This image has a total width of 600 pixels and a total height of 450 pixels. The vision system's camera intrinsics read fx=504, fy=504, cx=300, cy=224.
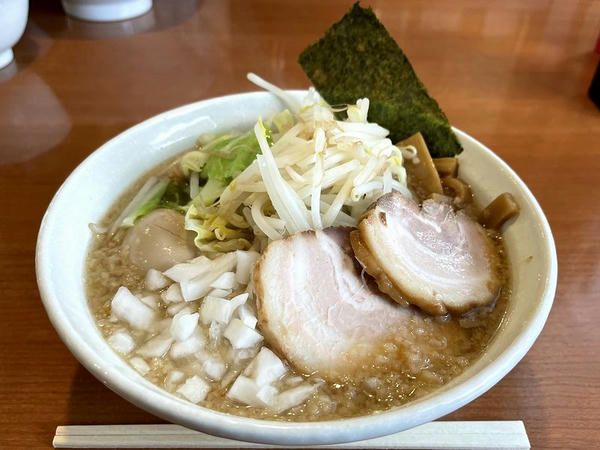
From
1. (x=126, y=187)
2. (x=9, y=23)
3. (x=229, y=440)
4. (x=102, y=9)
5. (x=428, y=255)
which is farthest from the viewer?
(x=102, y=9)

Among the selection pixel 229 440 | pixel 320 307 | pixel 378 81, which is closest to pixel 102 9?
pixel 378 81

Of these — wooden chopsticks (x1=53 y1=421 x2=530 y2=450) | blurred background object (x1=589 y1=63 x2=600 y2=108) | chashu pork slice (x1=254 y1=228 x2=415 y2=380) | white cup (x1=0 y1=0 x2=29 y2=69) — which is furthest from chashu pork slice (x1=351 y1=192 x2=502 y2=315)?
white cup (x1=0 y1=0 x2=29 y2=69)

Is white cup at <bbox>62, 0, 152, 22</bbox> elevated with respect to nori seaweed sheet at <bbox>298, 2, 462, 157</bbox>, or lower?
lower

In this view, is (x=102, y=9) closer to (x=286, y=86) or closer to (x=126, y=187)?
(x=286, y=86)

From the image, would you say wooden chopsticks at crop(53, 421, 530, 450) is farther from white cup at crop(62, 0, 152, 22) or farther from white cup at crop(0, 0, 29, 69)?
white cup at crop(62, 0, 152, 22)

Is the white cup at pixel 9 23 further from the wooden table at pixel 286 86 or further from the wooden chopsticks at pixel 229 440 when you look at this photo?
the wooden chopsticks at pixel 229 440

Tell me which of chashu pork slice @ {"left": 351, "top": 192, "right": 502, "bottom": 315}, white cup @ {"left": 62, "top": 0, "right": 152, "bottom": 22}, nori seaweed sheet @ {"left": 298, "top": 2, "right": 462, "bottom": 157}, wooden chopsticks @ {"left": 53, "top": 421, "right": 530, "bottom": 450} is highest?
nori seaweed sheet @ {"left": 298, "top": 2, "right": 462, "bottom": 157}

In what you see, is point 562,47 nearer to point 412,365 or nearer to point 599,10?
point 599,10
